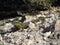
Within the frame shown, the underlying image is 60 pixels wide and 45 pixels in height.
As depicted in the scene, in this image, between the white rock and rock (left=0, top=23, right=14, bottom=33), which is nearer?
the white rock

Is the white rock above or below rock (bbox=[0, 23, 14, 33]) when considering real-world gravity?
above

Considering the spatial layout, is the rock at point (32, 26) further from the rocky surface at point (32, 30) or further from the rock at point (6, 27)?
the rock at point (6, 27)

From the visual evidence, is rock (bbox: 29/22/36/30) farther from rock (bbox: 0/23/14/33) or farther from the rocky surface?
rock (bbox: 0/23/14/33)

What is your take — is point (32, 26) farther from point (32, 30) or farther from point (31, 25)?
point (32, 30)

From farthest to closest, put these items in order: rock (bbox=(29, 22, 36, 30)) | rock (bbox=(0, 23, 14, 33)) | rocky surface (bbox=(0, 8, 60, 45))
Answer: rock (bbox=(0, 23, 14, 33)) < rock (bbox=(29, 22, 36, 30)) < rocky surface (bbox=(0, 8, 60, 45))

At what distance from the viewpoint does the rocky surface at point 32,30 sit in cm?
1220

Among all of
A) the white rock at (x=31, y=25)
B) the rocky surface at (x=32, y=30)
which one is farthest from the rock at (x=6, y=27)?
the white rock at (x=31, y=25)

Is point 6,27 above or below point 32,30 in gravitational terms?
below

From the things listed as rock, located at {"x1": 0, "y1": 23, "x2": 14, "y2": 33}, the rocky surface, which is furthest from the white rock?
rock, located at {"x1": 0, "y1": 23, "x2": 14, "y2": 33}

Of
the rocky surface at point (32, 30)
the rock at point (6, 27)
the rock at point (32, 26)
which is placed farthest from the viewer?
the rock at point (6, 27)

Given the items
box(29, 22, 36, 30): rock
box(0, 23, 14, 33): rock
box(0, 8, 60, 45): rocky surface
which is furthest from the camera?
box(0, 23, 14, 33): rock

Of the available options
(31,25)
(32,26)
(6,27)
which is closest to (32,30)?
(32,26)

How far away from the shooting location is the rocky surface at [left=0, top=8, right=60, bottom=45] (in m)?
12.2

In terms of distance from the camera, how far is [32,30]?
44.3 ft
